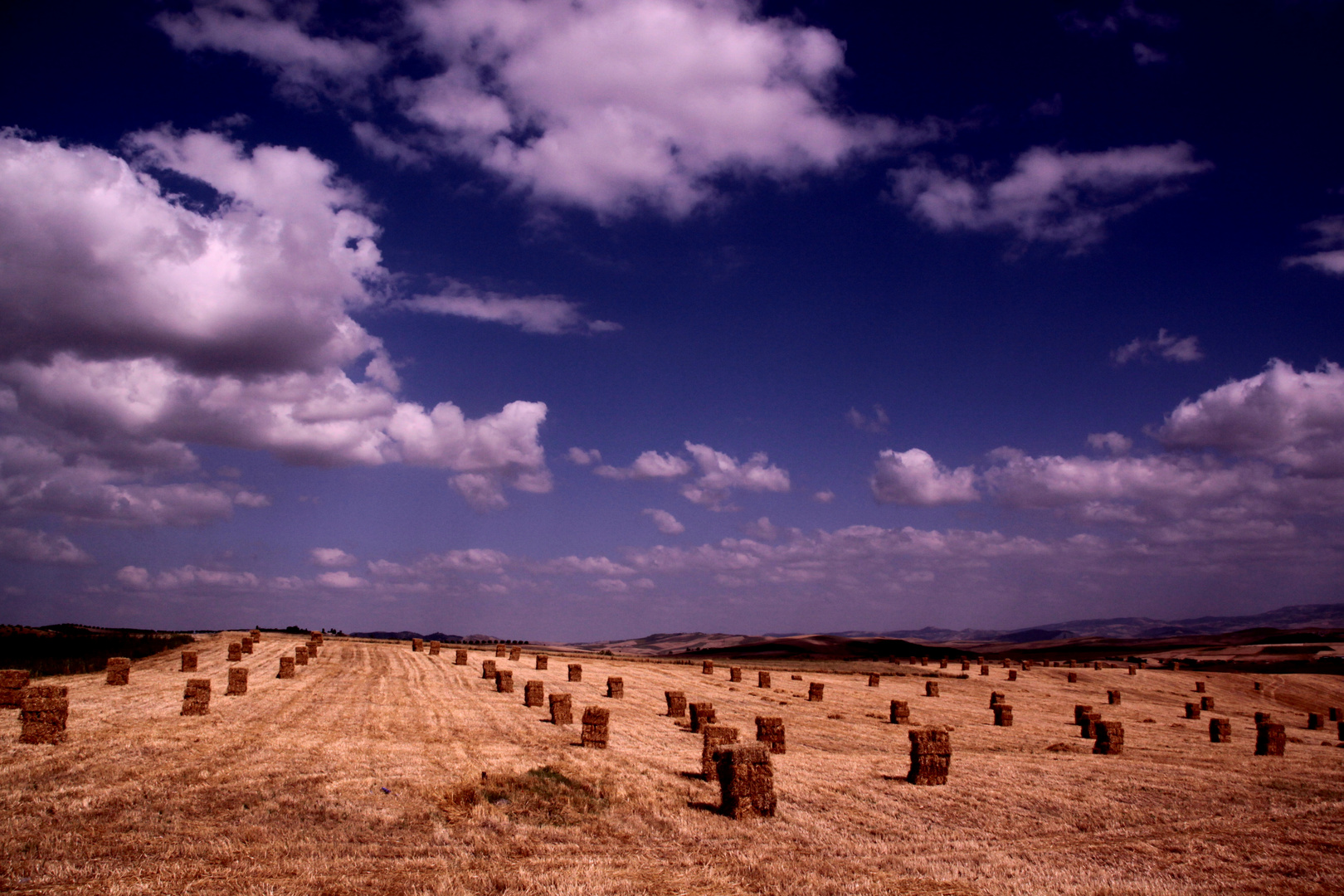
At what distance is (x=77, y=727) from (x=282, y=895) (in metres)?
13.2

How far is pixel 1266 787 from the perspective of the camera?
57.4ft

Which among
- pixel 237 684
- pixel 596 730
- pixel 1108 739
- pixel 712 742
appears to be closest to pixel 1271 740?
pixel 1108 739

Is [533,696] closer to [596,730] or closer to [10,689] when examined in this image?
[596,730]

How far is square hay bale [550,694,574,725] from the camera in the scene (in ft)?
78.0

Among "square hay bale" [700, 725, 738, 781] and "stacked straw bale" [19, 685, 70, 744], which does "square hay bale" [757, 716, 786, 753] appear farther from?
"stacked straw bale" [19, 685, 70, 744]

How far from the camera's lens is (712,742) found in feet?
54.3

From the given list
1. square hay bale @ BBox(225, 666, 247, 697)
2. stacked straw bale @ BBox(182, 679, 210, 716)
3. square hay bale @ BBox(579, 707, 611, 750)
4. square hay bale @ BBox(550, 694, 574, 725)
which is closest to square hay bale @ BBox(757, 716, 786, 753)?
square hay bale @ BBox(579, 707, 611, 750)

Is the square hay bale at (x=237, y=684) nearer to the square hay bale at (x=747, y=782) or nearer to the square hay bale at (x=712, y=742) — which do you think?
the square hay bale at (x=712, y=742)

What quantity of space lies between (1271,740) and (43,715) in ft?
103

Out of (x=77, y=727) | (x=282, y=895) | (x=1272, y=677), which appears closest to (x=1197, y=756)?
(x=282, y=895)

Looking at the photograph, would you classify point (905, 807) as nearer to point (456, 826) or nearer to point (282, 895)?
point (456, 826)

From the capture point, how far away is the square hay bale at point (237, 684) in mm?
26906

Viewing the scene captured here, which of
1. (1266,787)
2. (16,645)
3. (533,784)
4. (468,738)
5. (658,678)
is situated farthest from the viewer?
(16,645)

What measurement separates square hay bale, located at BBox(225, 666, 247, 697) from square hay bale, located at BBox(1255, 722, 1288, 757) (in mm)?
31942
